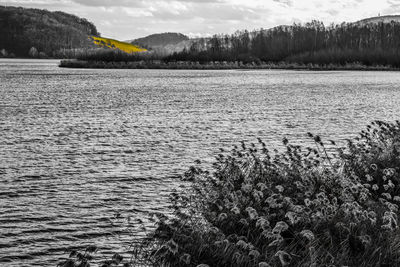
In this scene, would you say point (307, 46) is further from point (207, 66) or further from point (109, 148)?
point (109, 148)

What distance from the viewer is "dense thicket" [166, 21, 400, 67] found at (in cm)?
14962

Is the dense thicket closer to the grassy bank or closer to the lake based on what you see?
the lake

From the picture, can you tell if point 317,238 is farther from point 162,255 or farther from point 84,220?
point 84,220

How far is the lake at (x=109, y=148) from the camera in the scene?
39.5 ft

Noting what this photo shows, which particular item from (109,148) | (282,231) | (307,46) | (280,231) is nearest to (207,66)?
(307,46)

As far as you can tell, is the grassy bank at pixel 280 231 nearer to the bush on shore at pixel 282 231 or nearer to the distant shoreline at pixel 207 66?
the bush on shore at pixel 282 231

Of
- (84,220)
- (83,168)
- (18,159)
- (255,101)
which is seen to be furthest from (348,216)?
(255,101)

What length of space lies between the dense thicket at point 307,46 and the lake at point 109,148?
102160mm

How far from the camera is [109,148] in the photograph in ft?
75.8

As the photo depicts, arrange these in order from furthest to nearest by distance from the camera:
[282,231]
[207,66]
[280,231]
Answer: [207,66]
[282,231]
[280,231]

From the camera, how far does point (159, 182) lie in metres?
16.7

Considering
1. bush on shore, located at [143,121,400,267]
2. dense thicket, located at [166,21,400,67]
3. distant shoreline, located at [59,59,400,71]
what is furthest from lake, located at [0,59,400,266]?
dense thicket, located at [166,21,400,67]

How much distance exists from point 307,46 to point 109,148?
496 feet

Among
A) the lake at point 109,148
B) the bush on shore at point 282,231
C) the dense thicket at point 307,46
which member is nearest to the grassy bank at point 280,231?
the bush on shore at point 282,231
